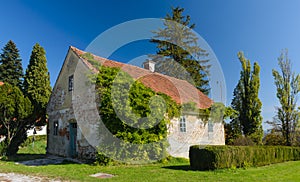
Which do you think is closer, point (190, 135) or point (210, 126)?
point (190, 135)

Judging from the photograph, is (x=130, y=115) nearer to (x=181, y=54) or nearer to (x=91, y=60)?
(x=91, y=60)

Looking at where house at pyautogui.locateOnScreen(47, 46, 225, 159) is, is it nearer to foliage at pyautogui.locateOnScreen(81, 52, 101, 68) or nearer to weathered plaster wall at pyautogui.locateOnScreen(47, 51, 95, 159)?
weathered plaster wall at pyautogui.locateOnScreen(47, 51, 95, 159)

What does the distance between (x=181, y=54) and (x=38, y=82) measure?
2028 cm

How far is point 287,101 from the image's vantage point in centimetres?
1769

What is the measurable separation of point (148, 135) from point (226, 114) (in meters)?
8.17

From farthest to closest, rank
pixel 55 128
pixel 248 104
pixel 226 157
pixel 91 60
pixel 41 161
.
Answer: pixel 248 104, pixel 55 128, pixel 91 60, pixel 41 161, pixel 226 157

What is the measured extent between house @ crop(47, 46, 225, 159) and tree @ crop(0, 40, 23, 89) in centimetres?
1984

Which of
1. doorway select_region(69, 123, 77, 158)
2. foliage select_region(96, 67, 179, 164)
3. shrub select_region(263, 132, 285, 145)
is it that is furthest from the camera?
shrub select_region(263, 132, 285, 145)

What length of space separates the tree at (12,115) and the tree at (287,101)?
61.5ft

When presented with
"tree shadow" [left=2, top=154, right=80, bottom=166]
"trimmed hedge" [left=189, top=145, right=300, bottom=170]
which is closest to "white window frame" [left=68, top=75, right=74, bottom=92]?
"tree shadow" [left=2, top=154, right=80, bottom=166]

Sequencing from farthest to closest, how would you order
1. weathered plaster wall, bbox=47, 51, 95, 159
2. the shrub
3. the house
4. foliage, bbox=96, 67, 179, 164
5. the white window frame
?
the shrub < the white window frame < weathered plaster wall, bbox=47, 51, 95, 159 < the house < foliage, bbox=96, 67, 179, 164

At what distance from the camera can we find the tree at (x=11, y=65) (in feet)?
101

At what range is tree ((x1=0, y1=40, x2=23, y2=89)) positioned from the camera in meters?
30.8

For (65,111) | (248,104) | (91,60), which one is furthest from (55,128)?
(248,104)
